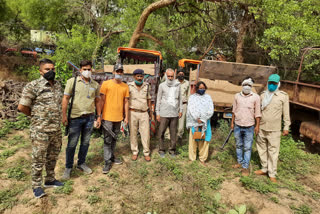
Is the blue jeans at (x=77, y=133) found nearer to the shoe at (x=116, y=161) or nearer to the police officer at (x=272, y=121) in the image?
the shoe at (x=116, y=161)

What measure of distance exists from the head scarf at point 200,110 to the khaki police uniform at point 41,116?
2353 mm

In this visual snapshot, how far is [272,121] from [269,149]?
0.54 m

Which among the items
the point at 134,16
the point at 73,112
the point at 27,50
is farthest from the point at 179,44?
the point at 27,50

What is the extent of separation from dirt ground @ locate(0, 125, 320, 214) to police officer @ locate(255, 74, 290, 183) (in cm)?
43

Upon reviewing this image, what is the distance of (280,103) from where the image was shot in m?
3.55

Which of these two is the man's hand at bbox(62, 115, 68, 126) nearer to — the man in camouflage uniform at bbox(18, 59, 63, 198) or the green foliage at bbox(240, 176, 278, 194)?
the man in camouflage uniform at bbox(18, 59, 63, 198)

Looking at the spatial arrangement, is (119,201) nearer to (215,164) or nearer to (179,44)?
(215,164)

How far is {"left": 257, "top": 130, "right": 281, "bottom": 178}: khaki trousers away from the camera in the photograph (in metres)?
3.64

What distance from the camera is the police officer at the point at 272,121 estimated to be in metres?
3.55

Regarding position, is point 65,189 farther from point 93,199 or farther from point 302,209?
point 302,209

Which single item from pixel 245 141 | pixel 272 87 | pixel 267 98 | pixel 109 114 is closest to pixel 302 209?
pixel 245 141

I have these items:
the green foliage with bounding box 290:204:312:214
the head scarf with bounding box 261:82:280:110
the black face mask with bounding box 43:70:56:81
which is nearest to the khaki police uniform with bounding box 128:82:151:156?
the black face mask with bounding box 43:70:56:81

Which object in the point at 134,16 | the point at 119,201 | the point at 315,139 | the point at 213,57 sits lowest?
the point at 119,201

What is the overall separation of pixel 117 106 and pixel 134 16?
7582 millimetres
